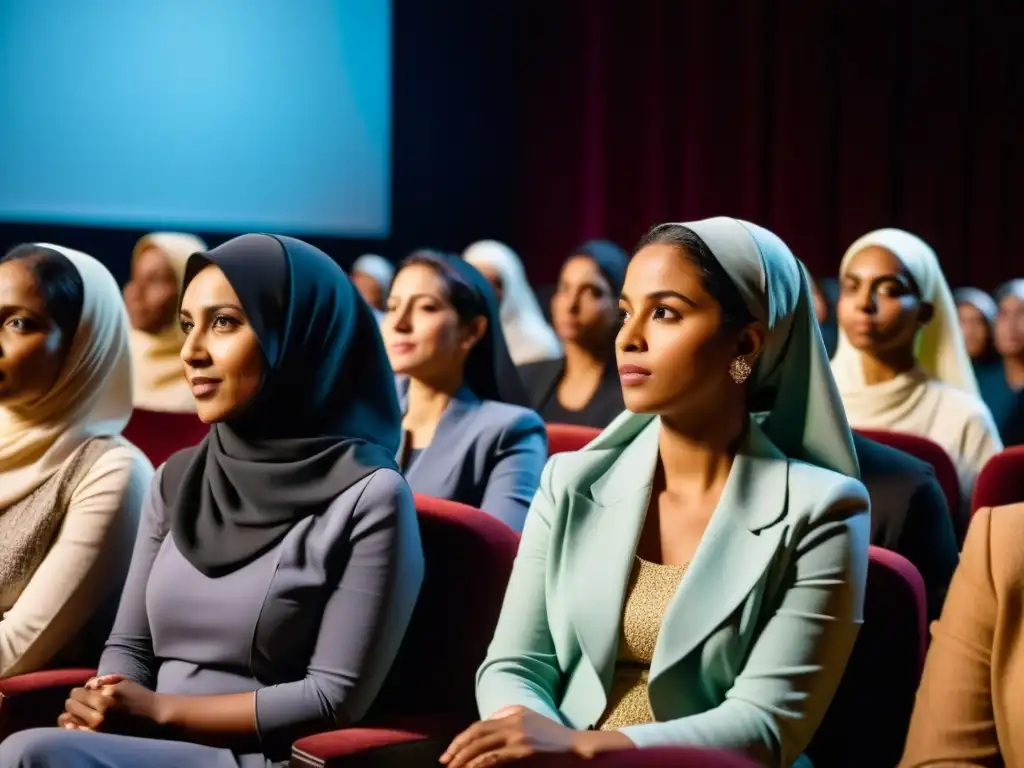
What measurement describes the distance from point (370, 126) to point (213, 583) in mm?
6685

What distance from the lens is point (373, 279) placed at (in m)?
7.33

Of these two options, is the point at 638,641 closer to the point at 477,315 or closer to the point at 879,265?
the point at 477,315

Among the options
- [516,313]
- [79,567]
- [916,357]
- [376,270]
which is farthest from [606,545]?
[376,270]

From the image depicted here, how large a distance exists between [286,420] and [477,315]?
141cm

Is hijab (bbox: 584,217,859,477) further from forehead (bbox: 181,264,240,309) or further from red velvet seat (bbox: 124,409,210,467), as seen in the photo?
red velvet seat (bbox: 124,409,210,467)

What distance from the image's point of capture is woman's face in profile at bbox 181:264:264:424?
2.12 meters

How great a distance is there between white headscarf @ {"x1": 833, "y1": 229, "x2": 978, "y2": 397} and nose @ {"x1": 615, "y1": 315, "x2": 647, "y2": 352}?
7.59 ft

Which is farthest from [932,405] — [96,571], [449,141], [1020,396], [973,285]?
[449,141]

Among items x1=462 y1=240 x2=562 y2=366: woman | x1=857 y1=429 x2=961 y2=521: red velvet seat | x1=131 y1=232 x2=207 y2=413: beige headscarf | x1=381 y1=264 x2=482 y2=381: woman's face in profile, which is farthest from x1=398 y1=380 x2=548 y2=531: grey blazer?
x1=462 y1=240 x2=562 y2=366: woman

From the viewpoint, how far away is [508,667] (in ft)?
6.37

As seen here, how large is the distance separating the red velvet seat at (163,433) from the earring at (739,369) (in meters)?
2.26

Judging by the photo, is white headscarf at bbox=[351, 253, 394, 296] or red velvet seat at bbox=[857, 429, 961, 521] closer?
red velvet seat at bbox=[857, 429, 961, 521]

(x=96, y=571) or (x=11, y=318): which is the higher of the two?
(x=11, y=318)

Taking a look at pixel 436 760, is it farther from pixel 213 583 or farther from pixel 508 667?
pixel 213 583
